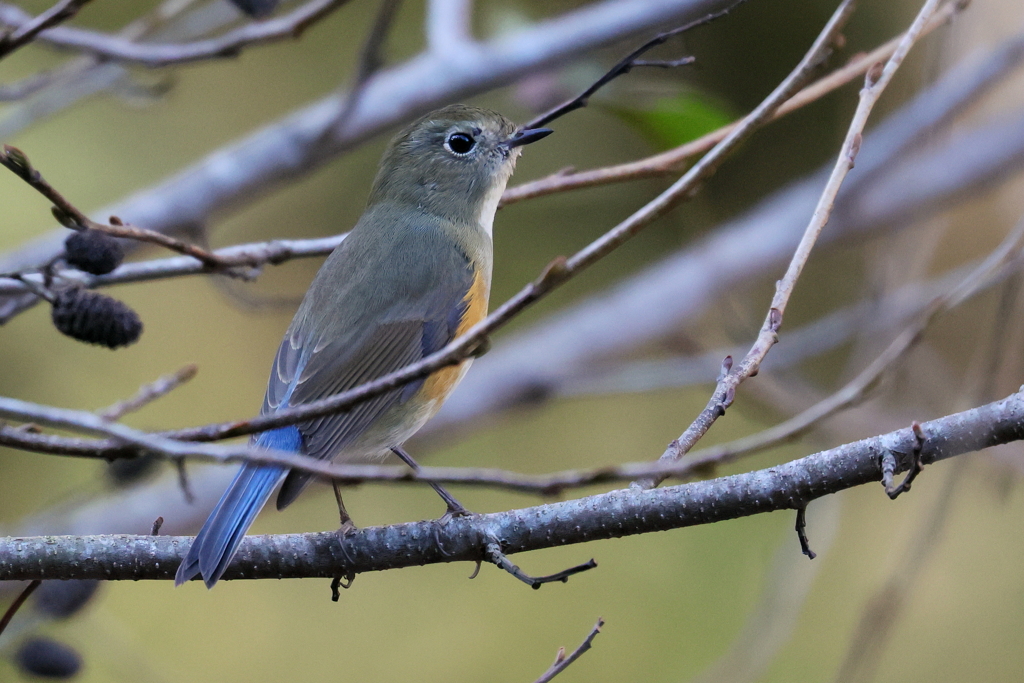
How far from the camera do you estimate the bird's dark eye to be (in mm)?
2641

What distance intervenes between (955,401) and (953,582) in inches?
78.2

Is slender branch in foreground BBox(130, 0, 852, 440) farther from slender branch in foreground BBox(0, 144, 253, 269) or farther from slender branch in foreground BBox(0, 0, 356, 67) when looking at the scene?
slender branch in foreground BBox(0, 0, 356, 67)

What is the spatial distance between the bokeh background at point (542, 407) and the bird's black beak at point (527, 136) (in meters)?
1.41

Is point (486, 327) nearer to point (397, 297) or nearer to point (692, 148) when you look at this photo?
point (692, 148)

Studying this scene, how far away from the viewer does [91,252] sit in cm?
165

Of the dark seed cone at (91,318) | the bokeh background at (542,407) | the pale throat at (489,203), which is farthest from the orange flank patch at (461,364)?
the bokeh background at (542,407)

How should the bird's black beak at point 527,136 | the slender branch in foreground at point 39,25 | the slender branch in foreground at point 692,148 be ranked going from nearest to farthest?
the slender branch in foreground at point 39,25 < the slender branch in foreground at point 692,148 < the bird's black beak at point 527,136

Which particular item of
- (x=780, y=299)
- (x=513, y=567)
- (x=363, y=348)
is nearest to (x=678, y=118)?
(x=363, y=348)

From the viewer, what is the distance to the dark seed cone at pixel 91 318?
1657 mm

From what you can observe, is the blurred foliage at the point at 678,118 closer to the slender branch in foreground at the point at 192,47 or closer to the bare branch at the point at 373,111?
the bare branch at the point at 373,111

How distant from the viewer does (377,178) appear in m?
2.77

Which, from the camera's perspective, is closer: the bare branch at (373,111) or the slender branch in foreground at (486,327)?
the slender branch in foreground at (486,327)

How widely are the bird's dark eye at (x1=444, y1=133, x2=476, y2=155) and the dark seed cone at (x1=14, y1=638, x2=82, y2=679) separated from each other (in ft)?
4.92

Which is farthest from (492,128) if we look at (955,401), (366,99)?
(955,401)
